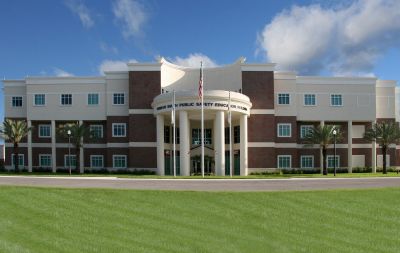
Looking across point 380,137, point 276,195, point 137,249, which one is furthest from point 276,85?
point 137,249

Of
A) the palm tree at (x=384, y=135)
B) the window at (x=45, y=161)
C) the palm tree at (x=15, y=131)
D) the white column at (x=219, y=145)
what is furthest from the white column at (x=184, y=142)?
the palm tree at (x=384, y=135)

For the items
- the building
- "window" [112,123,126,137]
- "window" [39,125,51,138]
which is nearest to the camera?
the building

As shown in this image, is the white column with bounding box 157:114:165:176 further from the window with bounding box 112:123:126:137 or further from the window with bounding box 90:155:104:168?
the window with bounding box 90:155:104:168

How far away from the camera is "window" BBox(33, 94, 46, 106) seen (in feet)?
184

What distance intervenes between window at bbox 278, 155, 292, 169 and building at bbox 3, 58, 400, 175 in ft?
0.43

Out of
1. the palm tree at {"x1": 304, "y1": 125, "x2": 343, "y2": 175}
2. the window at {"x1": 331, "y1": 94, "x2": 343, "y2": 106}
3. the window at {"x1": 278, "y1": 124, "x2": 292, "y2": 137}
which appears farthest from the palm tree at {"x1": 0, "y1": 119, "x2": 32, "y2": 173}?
the window at {"x1": 331, "y1": 94, "x2": 343, "y2": 106}

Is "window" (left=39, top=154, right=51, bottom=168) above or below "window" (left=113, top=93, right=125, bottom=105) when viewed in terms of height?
below

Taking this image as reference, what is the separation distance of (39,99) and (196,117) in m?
21.9

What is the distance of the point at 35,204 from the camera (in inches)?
665

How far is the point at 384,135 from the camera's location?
52250 mm

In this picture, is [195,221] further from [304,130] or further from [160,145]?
[304,130]

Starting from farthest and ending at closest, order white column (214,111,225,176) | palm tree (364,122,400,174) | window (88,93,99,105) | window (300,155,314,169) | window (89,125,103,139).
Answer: window (300,155,314,169) < window (89,125,103,139) < window (88,93,99,105) < palm tree (364,122,400,174) < white column (214,111,225,176)

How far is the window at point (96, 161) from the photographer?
5606 centimetres

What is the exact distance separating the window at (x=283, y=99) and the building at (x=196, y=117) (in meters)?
0.13
